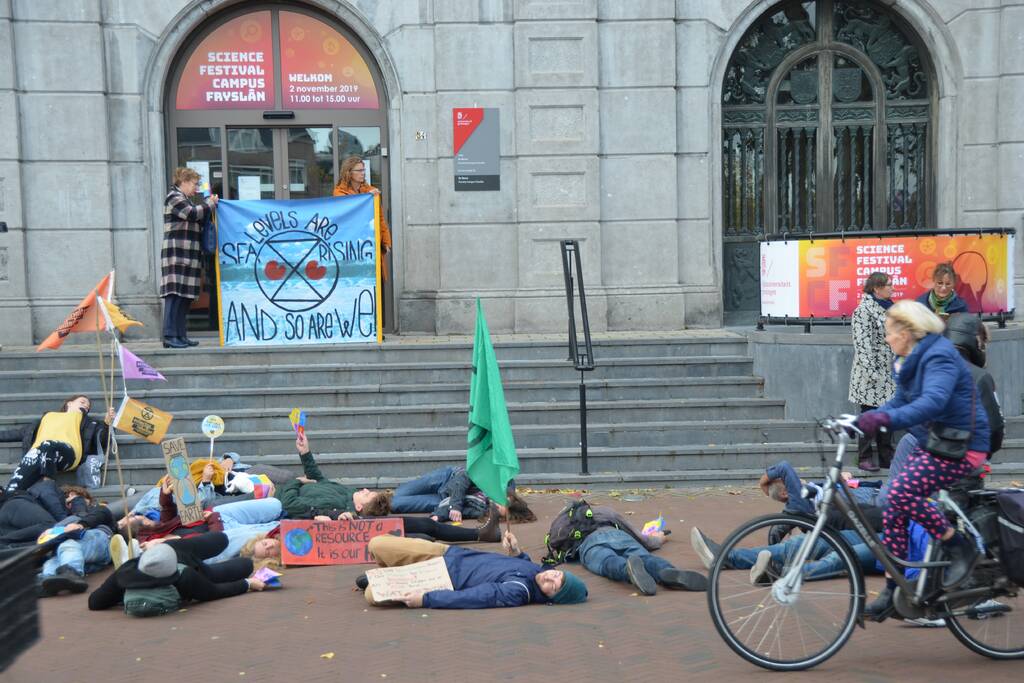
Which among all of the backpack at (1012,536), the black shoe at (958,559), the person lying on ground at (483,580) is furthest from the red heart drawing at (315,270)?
the backpack at (1012,536)

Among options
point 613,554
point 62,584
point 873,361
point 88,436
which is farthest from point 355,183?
point 613,554

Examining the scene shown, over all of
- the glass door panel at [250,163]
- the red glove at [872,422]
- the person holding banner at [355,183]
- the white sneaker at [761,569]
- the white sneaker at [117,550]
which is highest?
the glass door panel at [250,163]

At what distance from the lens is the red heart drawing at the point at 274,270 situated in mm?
13211

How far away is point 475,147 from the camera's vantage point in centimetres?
1462

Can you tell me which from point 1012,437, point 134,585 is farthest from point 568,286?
point 134,585

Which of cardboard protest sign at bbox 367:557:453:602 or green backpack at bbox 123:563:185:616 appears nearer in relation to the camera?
green backpack at bbox 123:563:185:616

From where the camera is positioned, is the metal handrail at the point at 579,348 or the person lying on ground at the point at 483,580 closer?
the person lying on ground at the point at 483,580

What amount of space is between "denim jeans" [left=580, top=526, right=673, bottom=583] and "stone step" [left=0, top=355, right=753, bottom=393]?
4.51 metres

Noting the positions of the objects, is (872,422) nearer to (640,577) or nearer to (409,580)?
(640,577)

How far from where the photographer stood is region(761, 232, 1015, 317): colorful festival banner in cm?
1154

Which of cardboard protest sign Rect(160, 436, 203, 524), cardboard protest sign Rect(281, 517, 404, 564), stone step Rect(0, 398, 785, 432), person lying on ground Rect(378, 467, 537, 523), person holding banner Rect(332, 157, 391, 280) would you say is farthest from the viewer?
person holding banner Rect(332, 157, 391, 280)

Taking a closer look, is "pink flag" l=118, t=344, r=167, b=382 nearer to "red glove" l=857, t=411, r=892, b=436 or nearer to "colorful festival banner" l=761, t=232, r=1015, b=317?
"red glove" l=857, t=411, r=892, b=436

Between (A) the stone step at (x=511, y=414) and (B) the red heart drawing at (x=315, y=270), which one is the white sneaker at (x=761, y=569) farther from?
(B) the red heart drawing at (x=315, y=270)

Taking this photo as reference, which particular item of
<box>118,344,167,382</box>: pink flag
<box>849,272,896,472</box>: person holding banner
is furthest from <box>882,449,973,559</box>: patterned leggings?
<box>118,344,167,382</box>: pink flag
